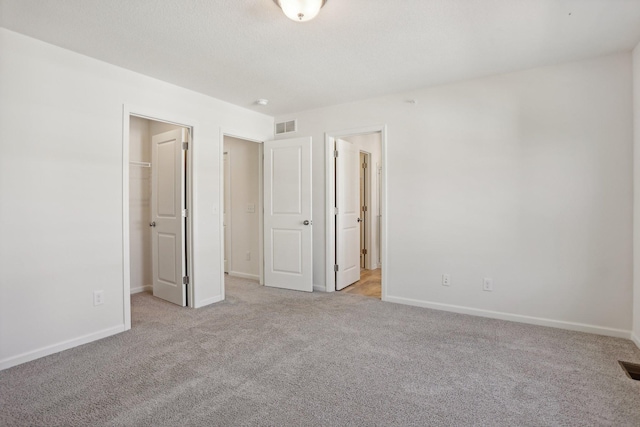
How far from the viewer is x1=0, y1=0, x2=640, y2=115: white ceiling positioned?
211 cm

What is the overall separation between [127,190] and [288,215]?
197 centimetres

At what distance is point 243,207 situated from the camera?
519 centimetres

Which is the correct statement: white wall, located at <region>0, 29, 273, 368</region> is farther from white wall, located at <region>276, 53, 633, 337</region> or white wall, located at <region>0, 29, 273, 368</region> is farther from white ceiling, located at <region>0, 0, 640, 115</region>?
white wall, located at <region>276, 53, 633, 337</region>

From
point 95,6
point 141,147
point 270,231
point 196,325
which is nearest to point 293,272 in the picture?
point 270,231

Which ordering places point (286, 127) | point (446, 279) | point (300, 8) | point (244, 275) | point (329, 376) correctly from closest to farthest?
point (300, 8) < point (329, 376) < point (446, 279) < point (286, 127) < point (244, 275)

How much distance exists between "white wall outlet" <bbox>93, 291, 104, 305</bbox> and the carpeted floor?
1.13ft

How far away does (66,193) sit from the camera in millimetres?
2627

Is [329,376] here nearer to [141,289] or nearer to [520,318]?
[520,318]

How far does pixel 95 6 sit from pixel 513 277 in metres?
4.07

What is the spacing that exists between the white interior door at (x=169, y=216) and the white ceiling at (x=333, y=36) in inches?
34.3

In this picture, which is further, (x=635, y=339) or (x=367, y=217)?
(x=367, y=217)

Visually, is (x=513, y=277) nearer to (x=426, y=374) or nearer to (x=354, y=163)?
(x=426, y=374)

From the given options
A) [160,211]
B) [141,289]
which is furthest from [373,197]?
[141,289]

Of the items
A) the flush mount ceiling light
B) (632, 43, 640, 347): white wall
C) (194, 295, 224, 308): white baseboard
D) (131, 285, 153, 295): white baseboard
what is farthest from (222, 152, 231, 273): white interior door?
(632, 43, 640, 347): white wall
